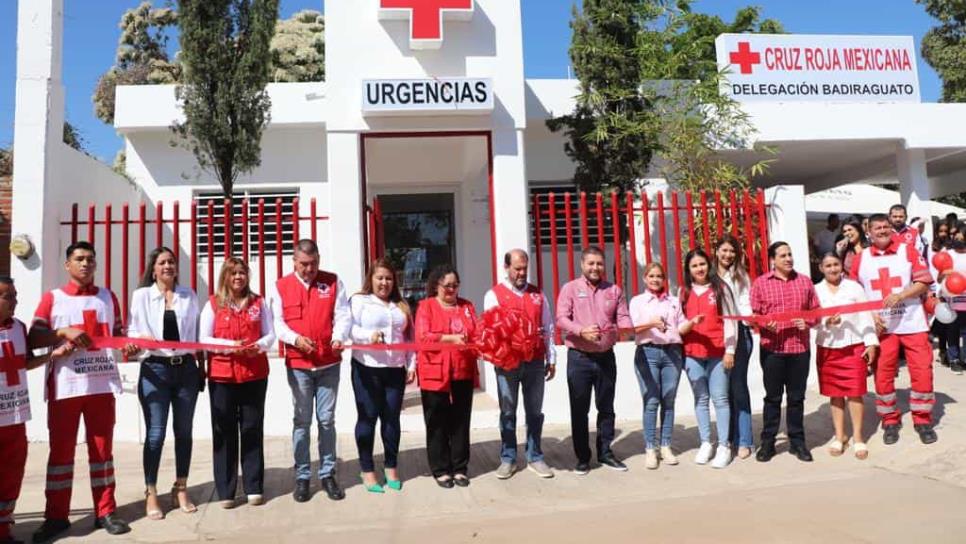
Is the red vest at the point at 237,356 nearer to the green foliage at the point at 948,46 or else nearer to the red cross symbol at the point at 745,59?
the red cross symbol at the point at 745,59

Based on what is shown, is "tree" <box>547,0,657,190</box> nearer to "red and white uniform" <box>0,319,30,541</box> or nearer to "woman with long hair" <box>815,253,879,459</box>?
"woman with long hair" <box>815,253,879,459</box>

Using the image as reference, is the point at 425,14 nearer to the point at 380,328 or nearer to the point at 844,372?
the point at 380,328

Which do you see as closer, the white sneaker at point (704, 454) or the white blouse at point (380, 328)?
the white blouse at point (380, 328)

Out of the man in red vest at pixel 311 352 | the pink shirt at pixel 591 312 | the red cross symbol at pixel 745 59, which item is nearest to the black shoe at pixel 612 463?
the pink shirt at pixel 591 312

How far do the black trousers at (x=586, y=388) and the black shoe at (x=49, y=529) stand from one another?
10.7 feet

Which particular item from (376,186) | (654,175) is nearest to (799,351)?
(654,175)

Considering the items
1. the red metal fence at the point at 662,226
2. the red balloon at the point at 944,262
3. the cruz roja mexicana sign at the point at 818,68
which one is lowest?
the red balloon at the point at 944,262

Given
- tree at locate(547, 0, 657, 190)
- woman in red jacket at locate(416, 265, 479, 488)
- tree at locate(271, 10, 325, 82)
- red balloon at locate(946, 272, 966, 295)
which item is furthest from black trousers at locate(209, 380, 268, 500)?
tree at locate(271, 10, 325, 82)

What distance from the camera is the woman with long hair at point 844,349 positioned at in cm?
492

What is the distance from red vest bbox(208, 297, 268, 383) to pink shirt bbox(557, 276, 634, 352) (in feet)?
6.87

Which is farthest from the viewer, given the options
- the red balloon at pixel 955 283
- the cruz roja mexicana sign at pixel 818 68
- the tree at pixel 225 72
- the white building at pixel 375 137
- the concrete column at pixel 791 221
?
the cruz roja mexicana sign at pixel 818 68

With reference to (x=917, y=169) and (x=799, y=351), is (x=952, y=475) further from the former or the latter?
(x=917, y=169)

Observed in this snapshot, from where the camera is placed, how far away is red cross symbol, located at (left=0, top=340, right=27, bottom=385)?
3666 mm

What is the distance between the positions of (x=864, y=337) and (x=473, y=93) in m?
4.00
